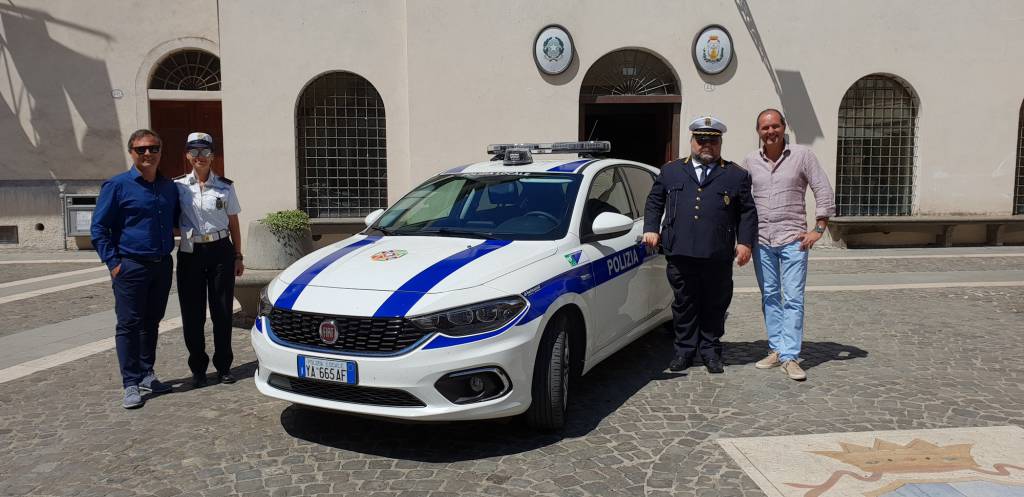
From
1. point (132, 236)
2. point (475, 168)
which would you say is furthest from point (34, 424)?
point (475, 168)

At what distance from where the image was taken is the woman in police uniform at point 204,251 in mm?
5105

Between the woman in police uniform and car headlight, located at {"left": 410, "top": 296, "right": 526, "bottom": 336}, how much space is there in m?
2.10

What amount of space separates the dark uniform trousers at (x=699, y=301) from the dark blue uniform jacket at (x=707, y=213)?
12 centimetres

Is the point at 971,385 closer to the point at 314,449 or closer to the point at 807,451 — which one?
the point at 807,451

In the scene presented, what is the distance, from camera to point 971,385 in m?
5.20

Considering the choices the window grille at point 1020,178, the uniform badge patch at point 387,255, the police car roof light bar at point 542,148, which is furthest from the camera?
the window grille at point 1020,178

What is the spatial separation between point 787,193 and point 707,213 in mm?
591

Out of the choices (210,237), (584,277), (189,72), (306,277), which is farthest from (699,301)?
(189,72)

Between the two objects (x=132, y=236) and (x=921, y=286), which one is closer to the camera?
(x=132, y=236)

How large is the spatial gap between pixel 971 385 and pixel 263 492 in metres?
4.51

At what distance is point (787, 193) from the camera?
5270 millimetres

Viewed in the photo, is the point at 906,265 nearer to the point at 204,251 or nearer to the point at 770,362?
the point at 770,362

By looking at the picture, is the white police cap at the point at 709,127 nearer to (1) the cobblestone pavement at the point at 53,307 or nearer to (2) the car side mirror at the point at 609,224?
(2) the car side mirror at the point at 609,224

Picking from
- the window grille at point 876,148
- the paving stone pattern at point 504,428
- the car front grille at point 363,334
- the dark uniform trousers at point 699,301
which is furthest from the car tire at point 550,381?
the window grille at point 876,148
